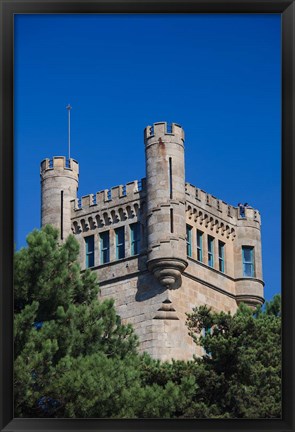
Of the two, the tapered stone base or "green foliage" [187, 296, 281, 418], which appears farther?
the tapered stone base

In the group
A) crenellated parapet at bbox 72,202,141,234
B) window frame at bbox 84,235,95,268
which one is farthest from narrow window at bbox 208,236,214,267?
window frame at bbox 84,235,95,268

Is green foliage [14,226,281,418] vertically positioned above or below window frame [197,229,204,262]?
below

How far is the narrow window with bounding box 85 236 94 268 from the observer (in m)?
54.4

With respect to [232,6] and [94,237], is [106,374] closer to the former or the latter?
[232,6]

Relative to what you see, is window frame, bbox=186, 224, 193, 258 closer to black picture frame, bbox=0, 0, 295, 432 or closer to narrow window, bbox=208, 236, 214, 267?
narrow window, bbox=208, 236, 214, 267

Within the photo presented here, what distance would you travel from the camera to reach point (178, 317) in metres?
50.4

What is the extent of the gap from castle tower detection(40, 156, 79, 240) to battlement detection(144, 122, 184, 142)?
5.46 m

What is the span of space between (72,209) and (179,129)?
7.87 metres

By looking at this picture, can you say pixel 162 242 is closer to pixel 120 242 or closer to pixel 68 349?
pixel 120 242

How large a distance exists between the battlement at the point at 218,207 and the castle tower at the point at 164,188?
179 cm

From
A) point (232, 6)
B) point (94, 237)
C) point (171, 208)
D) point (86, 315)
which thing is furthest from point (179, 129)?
point (232, 6)

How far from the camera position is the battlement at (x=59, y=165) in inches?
2190
